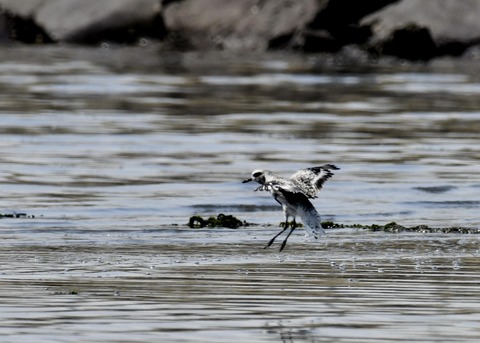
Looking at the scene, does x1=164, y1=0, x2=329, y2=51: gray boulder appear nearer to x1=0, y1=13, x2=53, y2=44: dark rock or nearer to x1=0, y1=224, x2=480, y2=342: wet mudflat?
x1=0, y1=13, x2=53, y2=44: dark rock

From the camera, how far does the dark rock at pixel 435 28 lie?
33.5 metres

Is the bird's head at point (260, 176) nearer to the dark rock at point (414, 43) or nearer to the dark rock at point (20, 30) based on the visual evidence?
the dark rock at point (414, 43)

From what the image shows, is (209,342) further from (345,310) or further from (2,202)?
(2,202)

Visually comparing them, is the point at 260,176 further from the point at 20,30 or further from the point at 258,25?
the point at 20,30

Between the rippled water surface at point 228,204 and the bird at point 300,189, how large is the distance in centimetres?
29

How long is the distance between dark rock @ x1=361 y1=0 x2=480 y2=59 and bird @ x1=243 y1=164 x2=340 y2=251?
70.7 feet

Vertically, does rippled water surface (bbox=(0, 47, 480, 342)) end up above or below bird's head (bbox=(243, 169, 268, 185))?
below

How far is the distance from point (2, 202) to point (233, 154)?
4.43 meters

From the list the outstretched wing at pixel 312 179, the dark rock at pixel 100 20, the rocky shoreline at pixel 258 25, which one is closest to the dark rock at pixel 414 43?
the rocky shoreline at pixel 258 25

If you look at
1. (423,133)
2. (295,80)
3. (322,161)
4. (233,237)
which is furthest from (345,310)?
(295,80)

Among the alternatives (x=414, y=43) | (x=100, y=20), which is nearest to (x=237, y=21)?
(x=100, y=20)

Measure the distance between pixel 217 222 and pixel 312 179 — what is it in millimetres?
2069

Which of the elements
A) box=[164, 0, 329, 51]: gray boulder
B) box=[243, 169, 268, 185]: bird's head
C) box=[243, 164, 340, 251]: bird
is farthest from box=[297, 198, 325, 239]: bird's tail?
box=[164, 0, 329, 51]: gray boulder

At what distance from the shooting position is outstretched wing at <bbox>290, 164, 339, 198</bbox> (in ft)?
38.8
